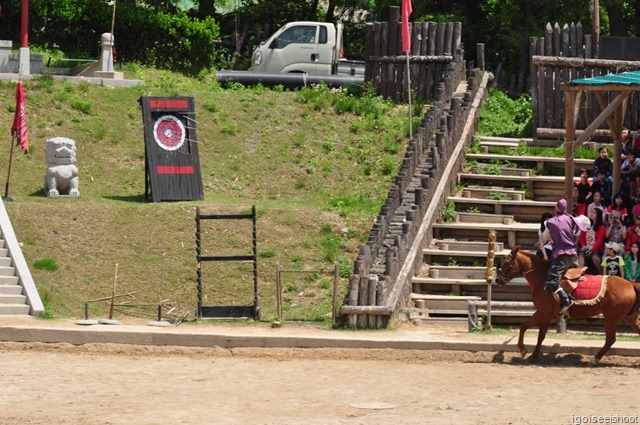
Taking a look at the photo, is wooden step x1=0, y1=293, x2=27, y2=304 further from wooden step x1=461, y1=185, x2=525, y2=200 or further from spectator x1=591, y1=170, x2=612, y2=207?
spectator x1=591, y1=170, x2=612, y2=207

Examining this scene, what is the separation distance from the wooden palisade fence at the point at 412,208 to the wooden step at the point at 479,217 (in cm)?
45

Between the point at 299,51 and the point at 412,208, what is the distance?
43.0ft

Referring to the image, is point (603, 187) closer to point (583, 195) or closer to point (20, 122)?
point (583, 195)

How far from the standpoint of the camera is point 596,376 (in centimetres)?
1870

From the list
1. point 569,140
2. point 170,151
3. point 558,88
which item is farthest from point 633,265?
point 170,151

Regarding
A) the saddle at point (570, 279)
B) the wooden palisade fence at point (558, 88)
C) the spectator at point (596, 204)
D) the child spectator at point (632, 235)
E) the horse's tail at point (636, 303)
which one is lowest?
the horse's tail at point (636, 303)

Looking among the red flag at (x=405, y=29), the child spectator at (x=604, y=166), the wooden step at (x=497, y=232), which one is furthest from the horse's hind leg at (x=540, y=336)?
the red flag at (x=405, y=29)

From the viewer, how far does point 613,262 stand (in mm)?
22266

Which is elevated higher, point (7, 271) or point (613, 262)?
point (613, 262)

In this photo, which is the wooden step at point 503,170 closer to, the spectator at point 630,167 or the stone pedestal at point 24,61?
the spectator at point 630,167

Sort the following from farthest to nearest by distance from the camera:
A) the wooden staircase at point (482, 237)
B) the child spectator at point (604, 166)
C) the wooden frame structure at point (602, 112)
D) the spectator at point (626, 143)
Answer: the spectator at point (626, 143), the child spectator at point (604, 166), the wooden frame structure at point (602, 112), the wooden staircase at point (482, 237)

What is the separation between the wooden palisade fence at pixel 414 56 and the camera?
32.6 meters

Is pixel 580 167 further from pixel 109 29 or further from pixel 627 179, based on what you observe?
pixel 109 29

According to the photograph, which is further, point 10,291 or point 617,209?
point 617,209
